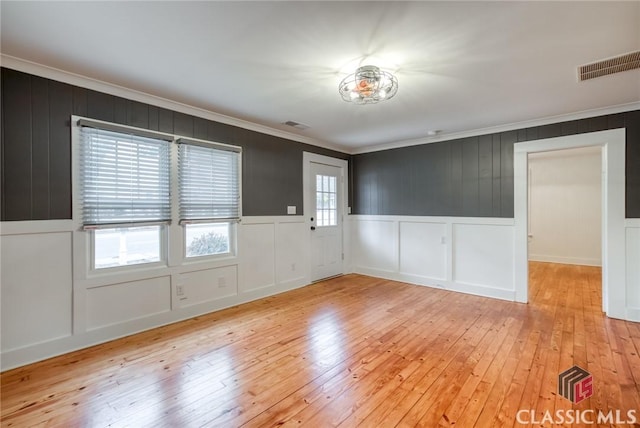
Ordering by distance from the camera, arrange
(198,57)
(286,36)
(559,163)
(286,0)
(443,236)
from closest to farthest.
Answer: (286,0) → (286,36) → (198,57) → (443,236) → (559,163)

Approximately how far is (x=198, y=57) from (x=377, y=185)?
3.91 meters

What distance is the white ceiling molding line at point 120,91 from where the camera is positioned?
237 cm

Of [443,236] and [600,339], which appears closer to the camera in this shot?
[600,339]

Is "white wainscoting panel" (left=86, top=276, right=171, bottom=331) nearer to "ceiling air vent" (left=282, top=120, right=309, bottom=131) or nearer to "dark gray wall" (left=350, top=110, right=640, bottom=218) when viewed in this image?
"ceiling air vent" (left=282, top=120, right=309, bottom=131)

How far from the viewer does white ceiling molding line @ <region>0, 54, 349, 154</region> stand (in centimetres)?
237

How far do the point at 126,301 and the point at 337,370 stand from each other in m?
2.25

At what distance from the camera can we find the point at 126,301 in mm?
2961

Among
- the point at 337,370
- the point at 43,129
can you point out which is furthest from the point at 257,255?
the point at 43,129

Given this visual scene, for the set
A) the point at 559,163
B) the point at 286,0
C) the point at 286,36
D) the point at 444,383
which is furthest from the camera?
the point at 559,163

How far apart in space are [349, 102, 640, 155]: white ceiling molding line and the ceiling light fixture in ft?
7.98

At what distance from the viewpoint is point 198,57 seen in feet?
7.57

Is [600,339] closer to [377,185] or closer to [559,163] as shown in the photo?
[377,185]

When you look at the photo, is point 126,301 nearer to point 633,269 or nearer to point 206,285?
point 206,285

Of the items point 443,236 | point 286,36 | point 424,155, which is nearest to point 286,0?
point 286,36
